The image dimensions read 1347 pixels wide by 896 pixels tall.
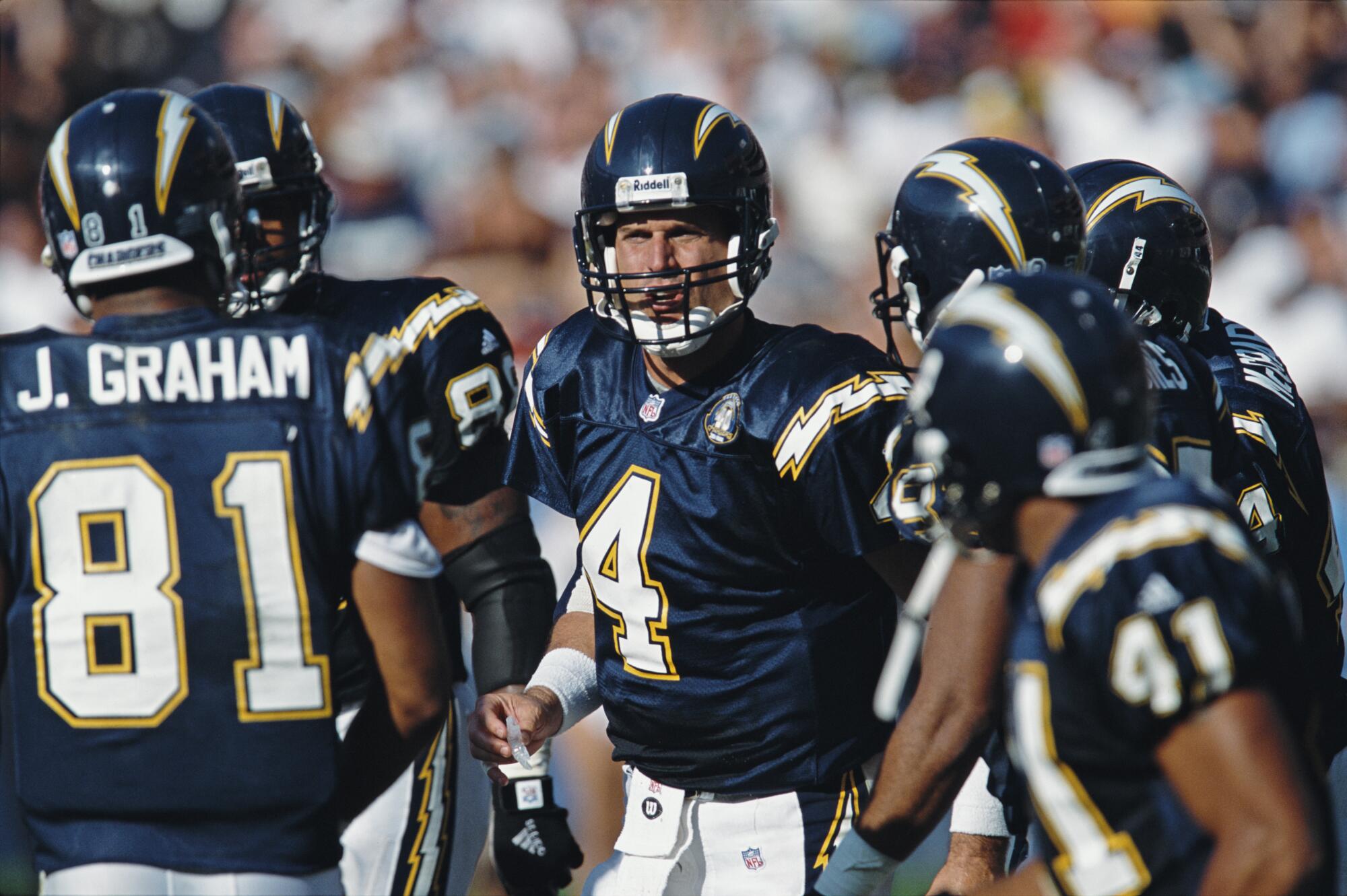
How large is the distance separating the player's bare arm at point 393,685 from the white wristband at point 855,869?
693 millimetres

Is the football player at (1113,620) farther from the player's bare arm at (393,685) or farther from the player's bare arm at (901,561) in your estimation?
the player's bare arm at (393,685)

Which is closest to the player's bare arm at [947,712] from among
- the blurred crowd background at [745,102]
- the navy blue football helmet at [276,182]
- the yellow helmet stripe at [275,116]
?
the navy blue football helmet at [276,182]

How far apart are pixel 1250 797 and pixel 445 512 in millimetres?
2282

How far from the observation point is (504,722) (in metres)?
3.09

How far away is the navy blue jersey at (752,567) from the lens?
2861 millimetres

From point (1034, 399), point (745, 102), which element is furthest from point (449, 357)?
point (745, 102)

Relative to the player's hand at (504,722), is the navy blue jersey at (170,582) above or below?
above

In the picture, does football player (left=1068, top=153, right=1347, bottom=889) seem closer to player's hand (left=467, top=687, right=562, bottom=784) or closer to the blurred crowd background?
player's hand (left=467, top=687, right=562, bottom=784)

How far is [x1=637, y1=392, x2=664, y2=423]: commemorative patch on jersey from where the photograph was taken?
3.12 meters

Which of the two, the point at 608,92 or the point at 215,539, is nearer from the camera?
the point at 215,539

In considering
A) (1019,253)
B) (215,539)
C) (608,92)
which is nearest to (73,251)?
(215,539)

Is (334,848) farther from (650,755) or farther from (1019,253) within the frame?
(1019,253)

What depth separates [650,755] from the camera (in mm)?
3076

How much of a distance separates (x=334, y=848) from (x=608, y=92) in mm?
6682
